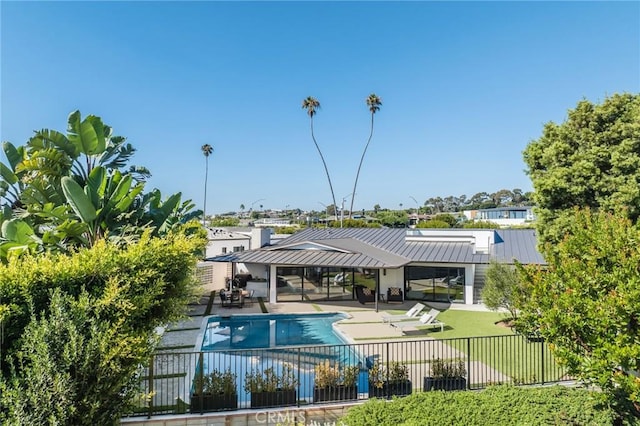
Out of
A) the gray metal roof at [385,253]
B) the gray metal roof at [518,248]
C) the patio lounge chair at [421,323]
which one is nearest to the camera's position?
the patio lounge chair at [421,323]

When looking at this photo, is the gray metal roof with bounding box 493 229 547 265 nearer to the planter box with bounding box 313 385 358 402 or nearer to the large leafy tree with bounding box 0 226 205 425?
the planter box with bounding box 313 385 358 402

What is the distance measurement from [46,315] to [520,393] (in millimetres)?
9144

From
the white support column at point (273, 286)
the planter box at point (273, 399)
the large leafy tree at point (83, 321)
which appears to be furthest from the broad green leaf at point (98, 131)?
the white support column at point (273, 286)

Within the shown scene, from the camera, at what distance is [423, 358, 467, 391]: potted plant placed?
29.4 feet

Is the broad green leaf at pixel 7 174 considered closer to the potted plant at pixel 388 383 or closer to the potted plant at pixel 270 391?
the potted plant at pixel 270 391

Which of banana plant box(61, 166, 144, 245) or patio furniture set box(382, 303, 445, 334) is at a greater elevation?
banana plant box(61, 166, 144, 245)

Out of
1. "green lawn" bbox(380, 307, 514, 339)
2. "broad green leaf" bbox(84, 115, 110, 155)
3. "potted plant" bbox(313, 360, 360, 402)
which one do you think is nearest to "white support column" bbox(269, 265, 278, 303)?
"green lawn" bbox(380, 307, 514, 339)

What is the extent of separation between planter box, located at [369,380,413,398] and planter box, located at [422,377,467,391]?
0.52m

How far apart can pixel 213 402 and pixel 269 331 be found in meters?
9.22

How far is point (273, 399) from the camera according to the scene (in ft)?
27.0

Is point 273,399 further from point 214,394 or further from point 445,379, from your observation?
point 445,379

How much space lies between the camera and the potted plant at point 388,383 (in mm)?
8695

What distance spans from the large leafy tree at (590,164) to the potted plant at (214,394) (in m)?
13.5

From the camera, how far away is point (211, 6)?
14633 millimetres
